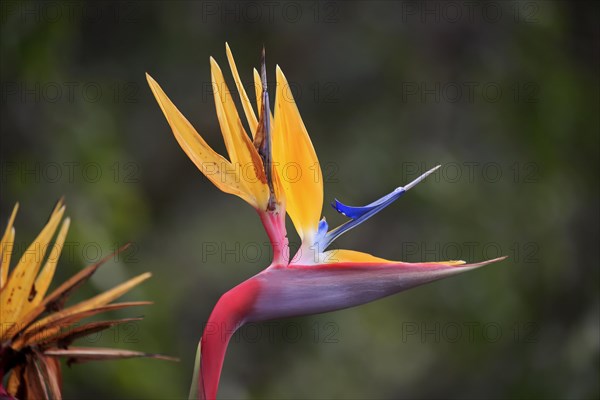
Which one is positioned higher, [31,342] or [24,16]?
[24,16]

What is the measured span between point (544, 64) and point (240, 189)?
1.77 metres

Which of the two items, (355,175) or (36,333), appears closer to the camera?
(36,333)

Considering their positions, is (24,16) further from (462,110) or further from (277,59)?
(462,110)

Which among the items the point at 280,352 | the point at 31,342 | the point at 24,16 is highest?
the point at 24,16

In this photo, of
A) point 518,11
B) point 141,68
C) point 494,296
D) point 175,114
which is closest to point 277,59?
point 141,68

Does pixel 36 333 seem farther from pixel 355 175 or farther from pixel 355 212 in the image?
pixel 355 175

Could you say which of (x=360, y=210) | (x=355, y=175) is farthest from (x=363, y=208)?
(x=355, y=175)

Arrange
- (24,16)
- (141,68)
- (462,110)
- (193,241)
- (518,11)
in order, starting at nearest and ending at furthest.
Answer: (24,16) < (518,11) < (141,68) < (462,110) < (193,241)

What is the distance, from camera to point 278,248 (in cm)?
73

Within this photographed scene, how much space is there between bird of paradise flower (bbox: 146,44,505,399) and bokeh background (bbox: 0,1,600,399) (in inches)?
40.2

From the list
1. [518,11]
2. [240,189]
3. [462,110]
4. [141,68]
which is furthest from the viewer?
[462,110]

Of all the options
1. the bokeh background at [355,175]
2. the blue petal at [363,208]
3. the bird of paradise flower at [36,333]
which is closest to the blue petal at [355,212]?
the blue petal at [363,208]

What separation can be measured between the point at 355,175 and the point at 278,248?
1.92 metres

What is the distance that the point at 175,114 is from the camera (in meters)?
0.74
